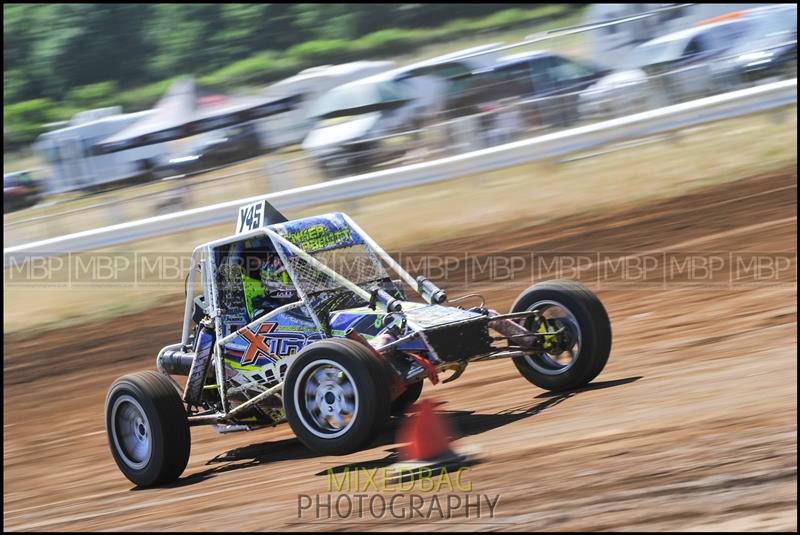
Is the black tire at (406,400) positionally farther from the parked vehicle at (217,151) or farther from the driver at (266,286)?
the parked vehicle at (217,151)

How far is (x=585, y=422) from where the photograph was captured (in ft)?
18.5

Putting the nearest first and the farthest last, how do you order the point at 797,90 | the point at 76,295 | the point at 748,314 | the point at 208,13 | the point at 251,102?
1. the point at 748,314
2. the point at 797,90
3. the point at 76,295
4. the point at 251,102
5. the point at 208,13

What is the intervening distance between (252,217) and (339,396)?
1.65 meters

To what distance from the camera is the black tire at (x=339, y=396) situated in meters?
5.39

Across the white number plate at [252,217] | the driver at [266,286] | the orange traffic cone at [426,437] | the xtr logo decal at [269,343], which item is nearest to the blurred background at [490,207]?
the orange traffic cone at [426,437]

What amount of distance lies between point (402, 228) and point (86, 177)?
486cm

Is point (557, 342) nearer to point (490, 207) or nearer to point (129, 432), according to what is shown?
point (129, 432)

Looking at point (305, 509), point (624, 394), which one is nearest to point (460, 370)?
point (624, 394)

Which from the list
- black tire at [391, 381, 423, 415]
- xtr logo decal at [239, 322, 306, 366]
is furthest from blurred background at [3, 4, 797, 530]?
xtr logo decal at [239, 322, 306, 366]

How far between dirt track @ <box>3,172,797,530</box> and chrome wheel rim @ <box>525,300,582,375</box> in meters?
0.20

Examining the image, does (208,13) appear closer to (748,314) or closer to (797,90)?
(797,90)

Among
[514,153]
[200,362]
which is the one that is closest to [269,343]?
[200,362]

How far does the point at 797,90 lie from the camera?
11.5 m

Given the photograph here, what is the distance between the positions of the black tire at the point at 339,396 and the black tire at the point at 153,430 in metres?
0.98
